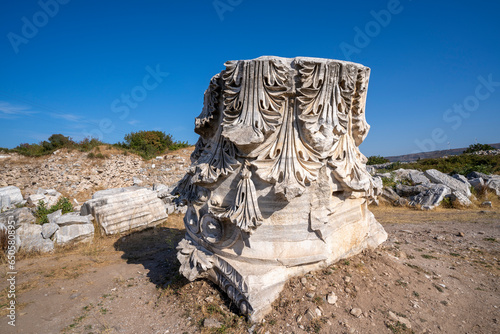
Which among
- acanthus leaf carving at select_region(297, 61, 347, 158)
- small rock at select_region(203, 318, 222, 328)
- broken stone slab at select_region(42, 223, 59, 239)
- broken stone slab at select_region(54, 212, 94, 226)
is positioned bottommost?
small rock at select_region(203, 318, 222, 328)

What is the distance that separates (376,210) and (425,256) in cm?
511

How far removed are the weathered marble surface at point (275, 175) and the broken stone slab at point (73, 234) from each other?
418 cm

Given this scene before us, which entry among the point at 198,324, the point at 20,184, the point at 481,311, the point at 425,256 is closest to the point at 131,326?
the point at 198,324

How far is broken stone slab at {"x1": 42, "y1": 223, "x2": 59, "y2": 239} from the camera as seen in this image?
5.88 m

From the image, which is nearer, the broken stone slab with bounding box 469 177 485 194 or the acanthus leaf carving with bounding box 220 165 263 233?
the acanthus leaf carving with bounding box 220 165 263 233

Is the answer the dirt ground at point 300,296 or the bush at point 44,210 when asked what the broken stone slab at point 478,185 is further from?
the bush at point 44,210

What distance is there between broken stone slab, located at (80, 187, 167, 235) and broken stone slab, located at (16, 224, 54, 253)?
1.16m

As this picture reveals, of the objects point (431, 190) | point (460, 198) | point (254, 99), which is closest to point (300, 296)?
point (254, 99)

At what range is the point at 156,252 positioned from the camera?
222 inches

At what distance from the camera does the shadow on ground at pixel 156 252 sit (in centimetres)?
418

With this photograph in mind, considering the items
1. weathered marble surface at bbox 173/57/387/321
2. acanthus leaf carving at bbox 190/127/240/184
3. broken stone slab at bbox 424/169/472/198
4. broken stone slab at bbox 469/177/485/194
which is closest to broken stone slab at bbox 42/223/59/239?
weathered marble surface at bbox 173/57/387/321

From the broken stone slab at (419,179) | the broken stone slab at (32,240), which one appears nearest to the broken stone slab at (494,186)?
the broken stone slab at (419,179)

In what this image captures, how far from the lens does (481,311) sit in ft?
9.75

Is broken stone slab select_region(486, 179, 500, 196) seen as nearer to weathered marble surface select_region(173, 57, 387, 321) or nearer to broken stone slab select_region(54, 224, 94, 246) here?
weathered marble surface select_region(173, 57, 387, 321)
